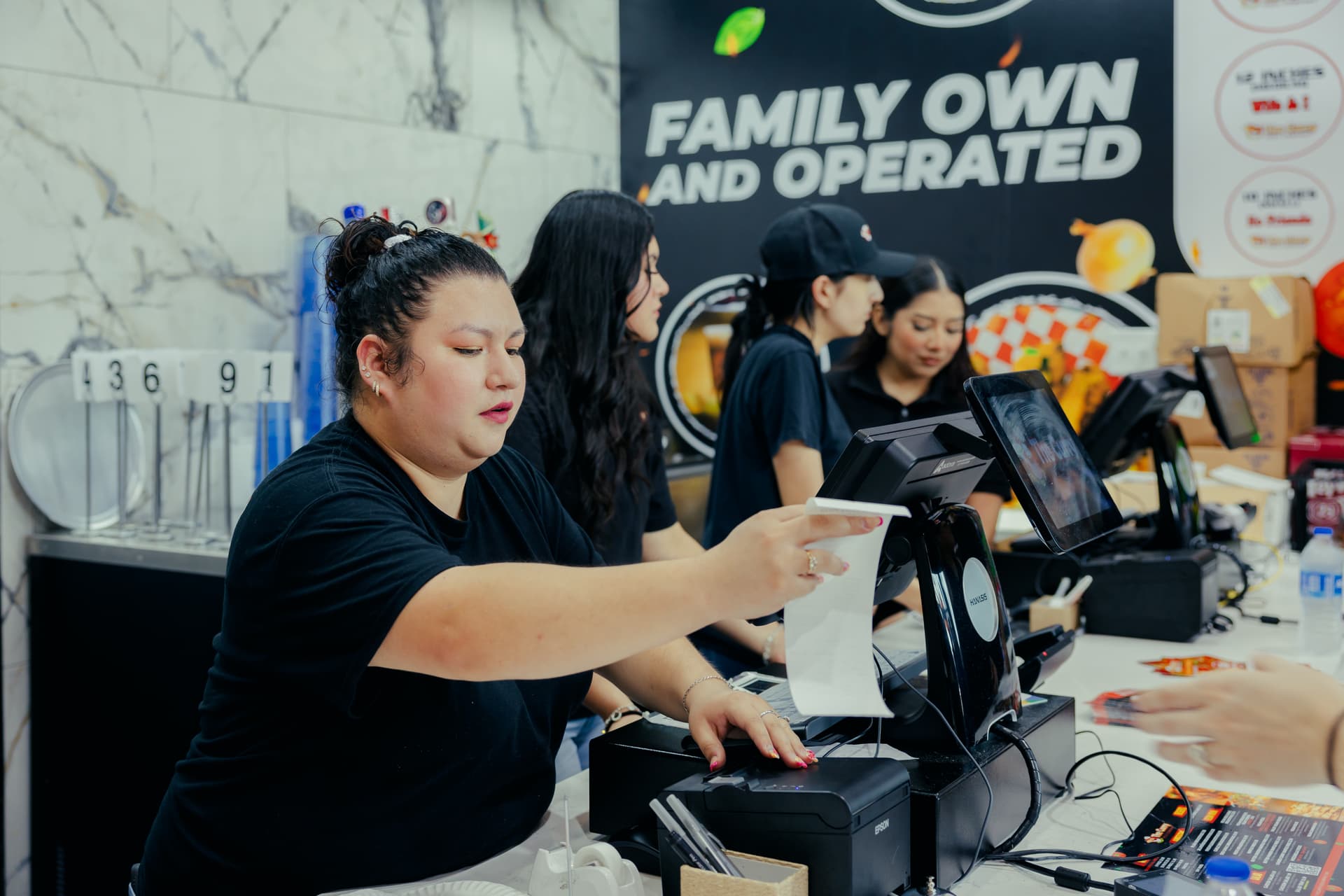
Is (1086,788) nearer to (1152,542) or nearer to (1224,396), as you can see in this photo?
(1152,542)

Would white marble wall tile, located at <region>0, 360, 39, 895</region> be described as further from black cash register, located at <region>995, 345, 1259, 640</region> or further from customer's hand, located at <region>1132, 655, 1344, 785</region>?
customer's hand, located at <region>1132, 655, 1344, 785</region>

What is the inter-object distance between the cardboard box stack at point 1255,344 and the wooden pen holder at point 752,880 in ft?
10.4

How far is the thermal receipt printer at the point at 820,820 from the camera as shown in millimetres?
1259

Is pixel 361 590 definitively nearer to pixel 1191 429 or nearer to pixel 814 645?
pixel 814 645

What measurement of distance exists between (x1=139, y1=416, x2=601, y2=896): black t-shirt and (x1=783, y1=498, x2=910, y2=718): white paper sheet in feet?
1.02

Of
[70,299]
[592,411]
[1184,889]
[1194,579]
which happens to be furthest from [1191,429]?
[70,299]

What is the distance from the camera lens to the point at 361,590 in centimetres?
121

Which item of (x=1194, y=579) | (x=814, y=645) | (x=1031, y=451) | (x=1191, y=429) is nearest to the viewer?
(x=814, y=645)

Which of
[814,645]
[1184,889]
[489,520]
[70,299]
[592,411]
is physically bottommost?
[1184,889]

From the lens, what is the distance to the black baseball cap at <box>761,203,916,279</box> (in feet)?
9.45

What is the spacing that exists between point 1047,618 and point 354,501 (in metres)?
1.83

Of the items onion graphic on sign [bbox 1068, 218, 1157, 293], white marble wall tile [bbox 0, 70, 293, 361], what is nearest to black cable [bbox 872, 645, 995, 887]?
white marble wall tile [bbox 0, 70, 293, 361]

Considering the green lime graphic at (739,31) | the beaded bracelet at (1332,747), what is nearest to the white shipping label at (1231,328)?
the green lime graphic at (739,31)

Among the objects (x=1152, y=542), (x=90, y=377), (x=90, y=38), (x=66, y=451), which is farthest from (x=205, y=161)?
(x=1152, y=542)
